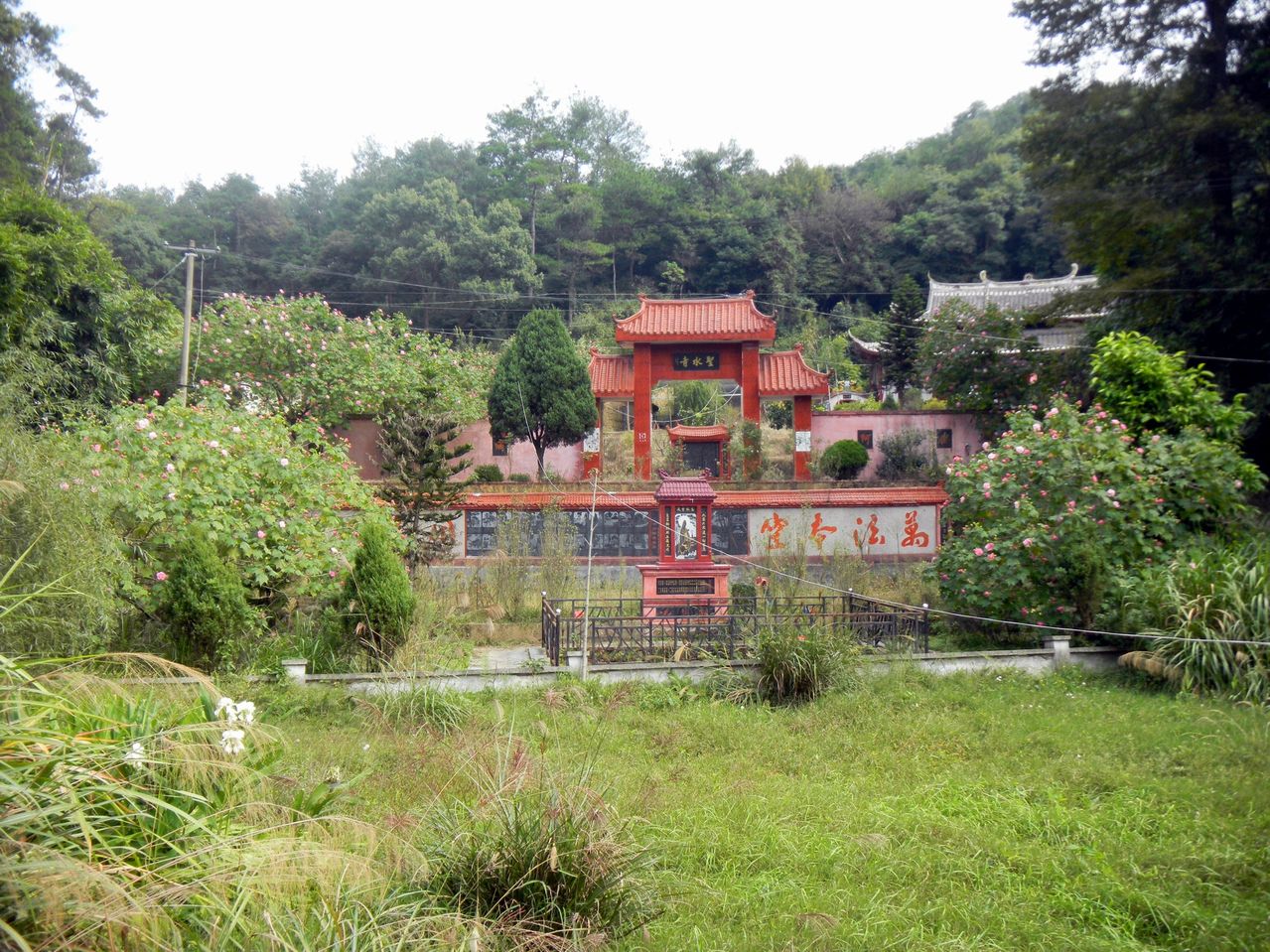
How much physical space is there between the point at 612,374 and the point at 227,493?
51.4 feet

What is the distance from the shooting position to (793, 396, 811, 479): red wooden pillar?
22844 mm

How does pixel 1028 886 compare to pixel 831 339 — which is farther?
pixel 831 339

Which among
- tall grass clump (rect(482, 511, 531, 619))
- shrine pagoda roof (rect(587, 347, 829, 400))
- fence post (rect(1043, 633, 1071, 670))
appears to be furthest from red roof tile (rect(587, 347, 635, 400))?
fence post (rect(1043, 633, 1071, 670))

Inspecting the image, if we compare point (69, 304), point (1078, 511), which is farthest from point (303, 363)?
point (1078, 511)

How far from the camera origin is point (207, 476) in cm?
870

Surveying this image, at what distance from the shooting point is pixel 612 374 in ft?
78.1

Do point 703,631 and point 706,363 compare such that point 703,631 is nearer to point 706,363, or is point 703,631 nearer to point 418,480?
point 418,480

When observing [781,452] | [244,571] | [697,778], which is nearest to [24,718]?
[697,778]

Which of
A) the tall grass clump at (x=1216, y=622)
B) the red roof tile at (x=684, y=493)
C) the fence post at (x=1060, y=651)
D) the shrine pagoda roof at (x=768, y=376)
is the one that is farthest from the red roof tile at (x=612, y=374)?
the tall grass clump at (x=1216, y=622)

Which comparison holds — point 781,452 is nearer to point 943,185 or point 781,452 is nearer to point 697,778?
point 943,185

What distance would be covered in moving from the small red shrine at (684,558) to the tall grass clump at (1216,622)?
4303 millimetres

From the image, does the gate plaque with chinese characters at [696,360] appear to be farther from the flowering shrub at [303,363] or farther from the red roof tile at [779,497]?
the red roof tile at [779,497]

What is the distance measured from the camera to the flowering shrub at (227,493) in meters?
8.26

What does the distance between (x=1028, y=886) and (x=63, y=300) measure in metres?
15.0
